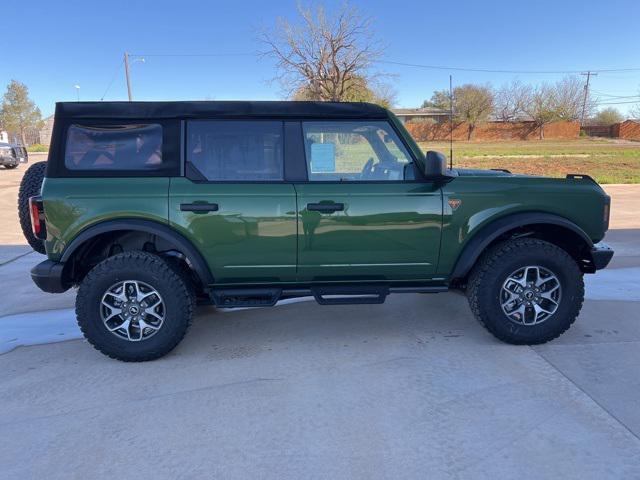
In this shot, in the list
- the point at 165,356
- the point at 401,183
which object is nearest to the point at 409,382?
the point at 401,183

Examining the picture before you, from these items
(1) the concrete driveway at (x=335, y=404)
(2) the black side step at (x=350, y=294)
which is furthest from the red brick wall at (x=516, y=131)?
(2) the black side step at (x=350, y=294)

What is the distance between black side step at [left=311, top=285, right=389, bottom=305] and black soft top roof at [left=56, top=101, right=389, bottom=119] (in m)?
1.31

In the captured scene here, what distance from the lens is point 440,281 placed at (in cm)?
386

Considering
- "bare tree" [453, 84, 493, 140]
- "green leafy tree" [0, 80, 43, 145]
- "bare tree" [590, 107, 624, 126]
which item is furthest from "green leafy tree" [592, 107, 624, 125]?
"green leafy tree" [0, 80, 43, 145]

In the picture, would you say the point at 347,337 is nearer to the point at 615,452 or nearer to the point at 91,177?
the point at 615,452

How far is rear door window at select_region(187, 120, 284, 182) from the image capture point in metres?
3.62

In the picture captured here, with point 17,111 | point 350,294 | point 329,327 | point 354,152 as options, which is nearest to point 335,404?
point 350,294

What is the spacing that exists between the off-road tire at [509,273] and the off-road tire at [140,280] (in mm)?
2241

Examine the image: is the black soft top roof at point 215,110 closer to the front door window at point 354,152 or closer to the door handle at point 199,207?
the front door window at point 354,152

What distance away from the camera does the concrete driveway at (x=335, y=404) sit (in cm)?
245

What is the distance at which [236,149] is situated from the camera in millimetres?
3643

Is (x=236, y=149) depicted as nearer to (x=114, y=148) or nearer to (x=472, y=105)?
(x=114, y=148)

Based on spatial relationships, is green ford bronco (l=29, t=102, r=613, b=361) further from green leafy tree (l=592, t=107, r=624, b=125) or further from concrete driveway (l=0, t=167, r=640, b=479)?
green leafy tree (l=592, t=107, r=624, b=125)

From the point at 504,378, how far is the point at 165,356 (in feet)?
8.10
